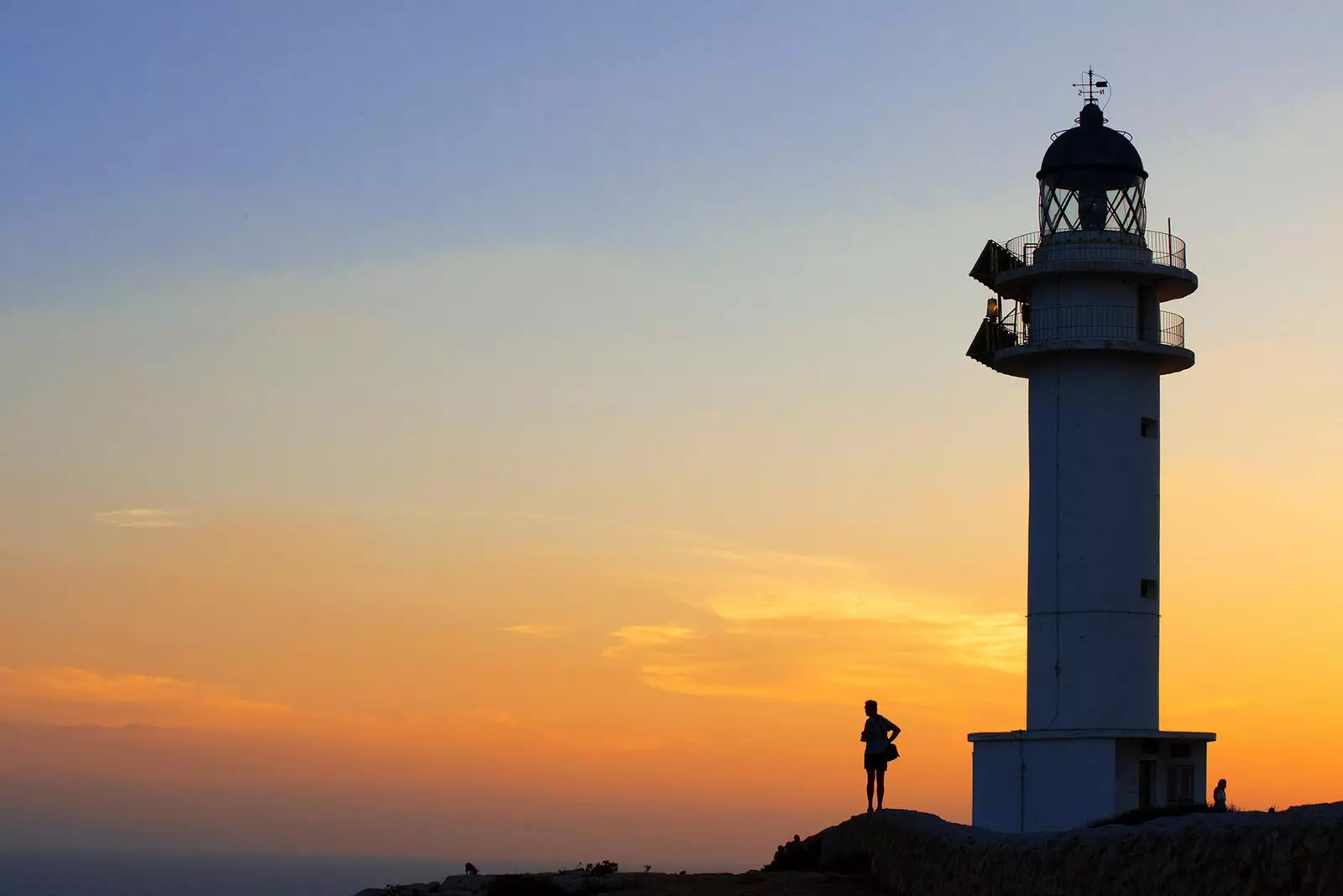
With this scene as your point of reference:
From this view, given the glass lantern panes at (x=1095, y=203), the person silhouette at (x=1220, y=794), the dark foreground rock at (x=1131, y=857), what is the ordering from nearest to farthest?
the dark foreground rock at (x=1131, y=857) → the person silhouette at (x=1220, y=794) → the glass lantern panes at (x=1095, y=203)

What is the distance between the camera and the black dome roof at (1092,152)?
108 ft

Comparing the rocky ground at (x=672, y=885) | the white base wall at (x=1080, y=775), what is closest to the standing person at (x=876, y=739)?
the rocky ground at (x=672, y=885)

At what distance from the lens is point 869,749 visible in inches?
845

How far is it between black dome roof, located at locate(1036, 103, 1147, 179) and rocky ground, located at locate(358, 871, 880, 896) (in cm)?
1653

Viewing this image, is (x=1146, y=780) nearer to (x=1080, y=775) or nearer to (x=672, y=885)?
(x=1080, y=775)

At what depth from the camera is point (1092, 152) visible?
108ft

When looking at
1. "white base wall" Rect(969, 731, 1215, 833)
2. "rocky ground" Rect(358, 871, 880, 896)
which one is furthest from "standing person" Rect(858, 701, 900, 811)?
"white base wall" Rect(969, 731, 1215, 833)

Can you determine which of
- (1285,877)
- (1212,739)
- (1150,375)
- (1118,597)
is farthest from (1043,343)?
(1285,877)

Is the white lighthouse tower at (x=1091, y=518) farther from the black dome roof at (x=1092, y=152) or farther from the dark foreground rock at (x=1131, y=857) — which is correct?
the dark foreground rock at (x=1131, y=857)

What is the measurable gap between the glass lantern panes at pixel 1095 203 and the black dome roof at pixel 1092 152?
126 millimetres

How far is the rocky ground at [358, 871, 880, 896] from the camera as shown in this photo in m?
19.5

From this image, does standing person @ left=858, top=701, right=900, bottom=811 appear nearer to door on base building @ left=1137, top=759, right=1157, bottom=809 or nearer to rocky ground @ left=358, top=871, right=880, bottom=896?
rocky ground @ left=358, top=871, right=880, bottom=896

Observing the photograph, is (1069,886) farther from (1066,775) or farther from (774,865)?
(1066,775)

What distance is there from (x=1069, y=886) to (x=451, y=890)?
10764 millimetres
